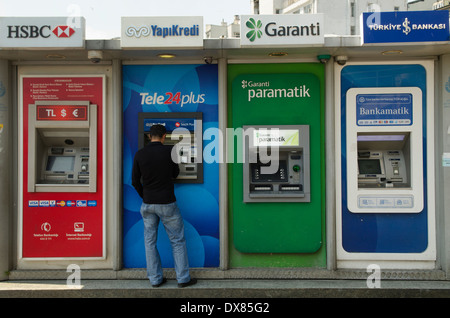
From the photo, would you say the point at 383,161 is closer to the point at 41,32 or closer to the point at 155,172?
the point at 155,172

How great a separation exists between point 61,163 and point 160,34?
6.44 ft

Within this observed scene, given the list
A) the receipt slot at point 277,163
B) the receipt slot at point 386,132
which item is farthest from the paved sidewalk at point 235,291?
the receipt slot at point 277,163

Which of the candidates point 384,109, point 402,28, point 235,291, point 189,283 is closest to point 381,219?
point 384,109

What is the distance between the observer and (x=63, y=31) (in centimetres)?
413

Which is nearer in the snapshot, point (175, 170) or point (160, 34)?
point (160, 34)

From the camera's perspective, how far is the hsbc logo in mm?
4121

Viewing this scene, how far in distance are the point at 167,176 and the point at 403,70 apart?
9.75ft

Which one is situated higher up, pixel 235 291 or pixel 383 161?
pixel 383 161

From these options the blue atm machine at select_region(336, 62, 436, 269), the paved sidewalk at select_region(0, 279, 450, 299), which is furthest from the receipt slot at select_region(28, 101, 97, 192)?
the blue atm machine at select_region(336, 62, 436, 269)

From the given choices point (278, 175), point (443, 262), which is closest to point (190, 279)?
point (278, 175)

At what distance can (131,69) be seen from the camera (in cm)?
475

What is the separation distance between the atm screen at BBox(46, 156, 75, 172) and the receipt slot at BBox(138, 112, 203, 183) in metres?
0.88

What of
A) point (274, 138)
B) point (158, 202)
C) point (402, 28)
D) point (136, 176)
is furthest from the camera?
point (274, 138)

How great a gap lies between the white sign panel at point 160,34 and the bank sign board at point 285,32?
54 cm
